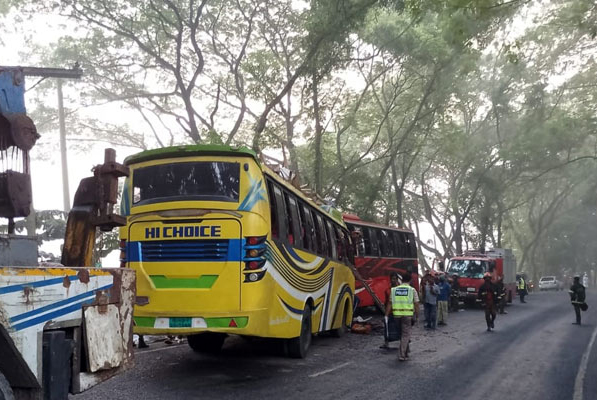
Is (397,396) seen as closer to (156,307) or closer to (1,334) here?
(156,307)

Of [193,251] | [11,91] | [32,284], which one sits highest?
[11,91]

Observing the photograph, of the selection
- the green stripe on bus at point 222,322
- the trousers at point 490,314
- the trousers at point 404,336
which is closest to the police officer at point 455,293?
the trousers at point 490,314

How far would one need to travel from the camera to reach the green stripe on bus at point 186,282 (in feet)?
28.0

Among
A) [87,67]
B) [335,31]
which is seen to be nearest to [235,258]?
[335,31]

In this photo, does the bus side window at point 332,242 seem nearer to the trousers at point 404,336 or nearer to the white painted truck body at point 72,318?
the trousers at point 404,336

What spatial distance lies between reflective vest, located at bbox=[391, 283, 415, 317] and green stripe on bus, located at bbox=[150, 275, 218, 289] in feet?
15.1

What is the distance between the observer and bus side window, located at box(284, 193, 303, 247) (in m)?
10.3

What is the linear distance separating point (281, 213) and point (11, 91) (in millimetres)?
5798

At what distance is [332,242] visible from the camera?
547 inches

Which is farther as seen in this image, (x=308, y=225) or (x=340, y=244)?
(x=340, y=244)

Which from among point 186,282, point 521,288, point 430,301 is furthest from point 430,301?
point 521,288

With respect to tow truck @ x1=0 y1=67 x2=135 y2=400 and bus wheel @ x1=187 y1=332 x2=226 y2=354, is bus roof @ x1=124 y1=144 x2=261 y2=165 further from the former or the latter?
bus wheel @ x1=187 y1=332 x2=226 y2=354

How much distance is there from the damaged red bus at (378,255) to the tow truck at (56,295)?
576 inches

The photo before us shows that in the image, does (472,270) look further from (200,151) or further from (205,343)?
(200,151)
